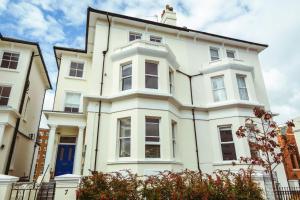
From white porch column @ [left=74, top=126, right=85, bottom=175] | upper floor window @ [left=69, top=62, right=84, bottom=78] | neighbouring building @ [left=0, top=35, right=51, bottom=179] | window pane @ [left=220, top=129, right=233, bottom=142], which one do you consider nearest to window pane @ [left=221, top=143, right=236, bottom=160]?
window pane @ [left=220, top=129, right=233, bottom=142]

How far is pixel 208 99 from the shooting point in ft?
48.2

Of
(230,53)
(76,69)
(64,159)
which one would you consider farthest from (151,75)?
(64,159)

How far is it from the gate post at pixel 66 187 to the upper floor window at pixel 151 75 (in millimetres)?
7060

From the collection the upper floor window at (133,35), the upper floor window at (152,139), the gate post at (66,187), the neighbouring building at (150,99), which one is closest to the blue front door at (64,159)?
the neighbouring building at (150,99)

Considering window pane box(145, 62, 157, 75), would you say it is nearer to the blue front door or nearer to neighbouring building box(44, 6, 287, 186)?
neighbouring building box(44, 6, 287, 186)

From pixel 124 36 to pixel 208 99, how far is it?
7.67m

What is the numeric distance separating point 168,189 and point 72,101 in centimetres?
1292

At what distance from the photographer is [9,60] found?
16.1 metres

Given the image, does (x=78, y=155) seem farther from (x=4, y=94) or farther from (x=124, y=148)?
(x=4, y=94)

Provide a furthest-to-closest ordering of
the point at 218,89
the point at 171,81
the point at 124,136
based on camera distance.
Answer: the point at 218,89 < the point at 171,81 < the point at 124,136

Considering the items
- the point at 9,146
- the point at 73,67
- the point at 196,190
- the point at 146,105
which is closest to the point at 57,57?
the point at 73,67

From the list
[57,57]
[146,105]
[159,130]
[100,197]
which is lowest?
[100,197]

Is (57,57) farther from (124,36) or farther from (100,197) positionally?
(100,197)

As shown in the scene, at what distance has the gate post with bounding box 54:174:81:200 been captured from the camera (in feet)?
21.2
